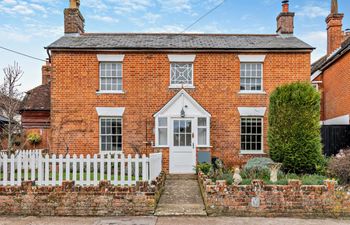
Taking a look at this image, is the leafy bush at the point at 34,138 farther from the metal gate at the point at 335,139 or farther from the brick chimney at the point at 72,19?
the metal gate at the point at 335,139

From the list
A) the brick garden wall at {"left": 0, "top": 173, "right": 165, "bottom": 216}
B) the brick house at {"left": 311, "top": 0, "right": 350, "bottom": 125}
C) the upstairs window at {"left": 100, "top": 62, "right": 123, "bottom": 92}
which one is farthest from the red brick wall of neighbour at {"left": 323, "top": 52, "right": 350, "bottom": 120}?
the brick garden wall at {"left": 0, "top": 173, "right": 165, "bottom": 216}

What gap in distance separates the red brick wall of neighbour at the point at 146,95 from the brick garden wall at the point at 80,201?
6215 mm

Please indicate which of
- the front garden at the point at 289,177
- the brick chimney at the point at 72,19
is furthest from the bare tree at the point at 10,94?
the front garden at the point at 289,177

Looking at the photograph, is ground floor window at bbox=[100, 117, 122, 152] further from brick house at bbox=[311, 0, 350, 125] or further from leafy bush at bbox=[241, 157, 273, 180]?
brick house at bbox=[311, 0, 350, 125]

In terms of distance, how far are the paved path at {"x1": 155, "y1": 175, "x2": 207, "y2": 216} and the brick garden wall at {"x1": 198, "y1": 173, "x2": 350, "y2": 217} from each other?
24.4 inches

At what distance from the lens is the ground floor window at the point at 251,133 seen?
1479cm

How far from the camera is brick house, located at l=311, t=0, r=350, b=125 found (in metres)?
16.1

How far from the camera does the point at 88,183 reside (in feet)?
29.5

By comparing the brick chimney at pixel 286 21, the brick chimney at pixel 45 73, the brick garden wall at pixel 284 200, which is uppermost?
the brick chimney at pixel 286 21

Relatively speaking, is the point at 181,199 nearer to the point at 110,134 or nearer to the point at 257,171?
the point at 257,171

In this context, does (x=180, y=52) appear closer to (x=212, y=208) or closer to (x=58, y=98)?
(x=58, y=98)

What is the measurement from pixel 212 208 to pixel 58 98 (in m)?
9.39

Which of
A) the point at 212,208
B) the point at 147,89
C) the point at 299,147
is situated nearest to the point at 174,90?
the point at 147,89

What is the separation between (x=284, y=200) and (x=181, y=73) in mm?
8227
